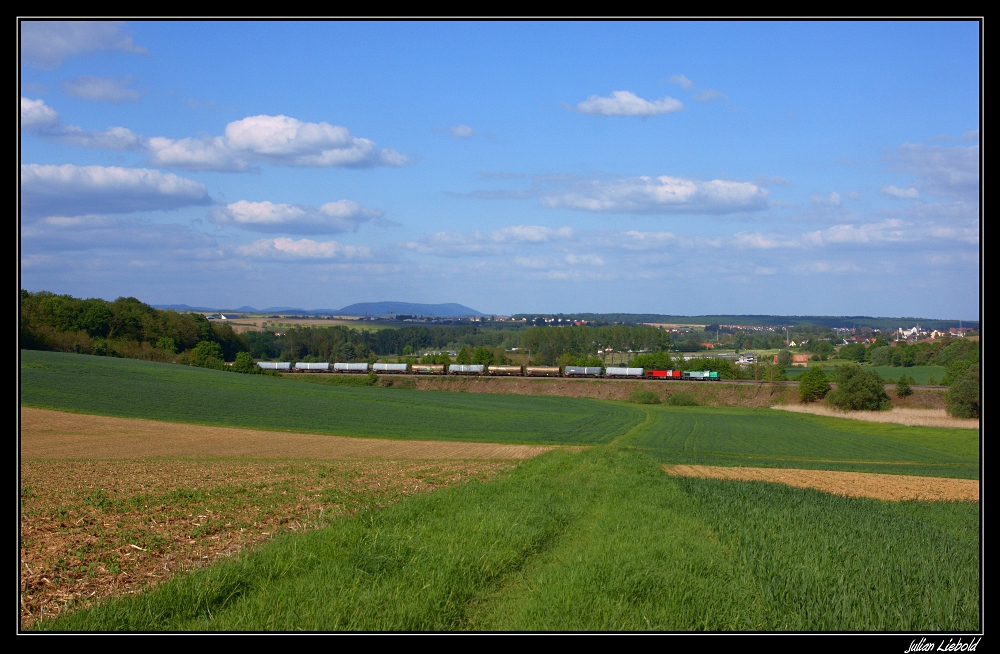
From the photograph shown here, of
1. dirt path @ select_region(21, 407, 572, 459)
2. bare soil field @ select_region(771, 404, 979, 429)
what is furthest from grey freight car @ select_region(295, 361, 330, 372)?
bare soil field @ select_region(771, 404, 979, 429)

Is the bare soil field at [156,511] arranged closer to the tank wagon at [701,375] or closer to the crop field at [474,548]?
the crop field at [474,548]

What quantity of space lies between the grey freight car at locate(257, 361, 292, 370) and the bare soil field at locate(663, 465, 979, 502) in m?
94.7

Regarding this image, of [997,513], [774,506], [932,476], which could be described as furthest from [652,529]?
[932,476]

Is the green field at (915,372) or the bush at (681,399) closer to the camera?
the green field at (915,372)

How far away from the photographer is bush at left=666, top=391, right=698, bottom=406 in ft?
325

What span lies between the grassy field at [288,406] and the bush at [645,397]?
15.5 meters

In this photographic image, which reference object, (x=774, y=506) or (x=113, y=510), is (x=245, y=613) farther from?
(x=774, y=506)

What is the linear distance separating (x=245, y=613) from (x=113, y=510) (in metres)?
8.67

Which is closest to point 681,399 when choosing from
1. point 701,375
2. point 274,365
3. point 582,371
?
point 701,375

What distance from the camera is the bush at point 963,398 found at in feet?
199

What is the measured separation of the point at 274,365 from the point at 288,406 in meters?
56.8

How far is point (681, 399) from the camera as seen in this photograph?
328 feet

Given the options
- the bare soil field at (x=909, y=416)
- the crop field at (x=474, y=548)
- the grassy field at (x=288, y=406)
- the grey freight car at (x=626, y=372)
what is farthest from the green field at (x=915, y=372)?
the crop field at (x=474, y=548)

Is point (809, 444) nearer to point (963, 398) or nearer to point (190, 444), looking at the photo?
point (963, 398)
